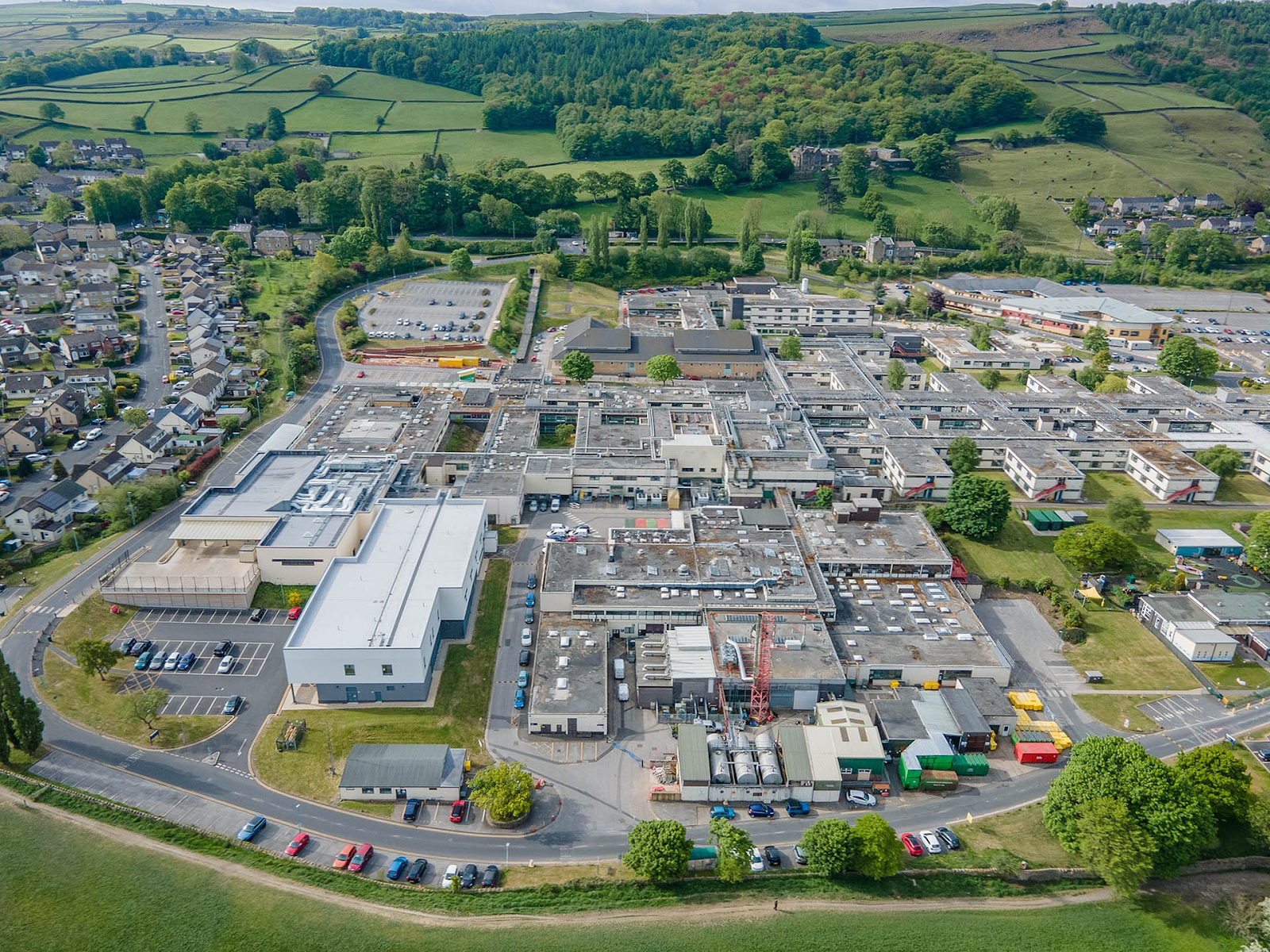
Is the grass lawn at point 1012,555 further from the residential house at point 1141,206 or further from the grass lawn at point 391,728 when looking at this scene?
the residential house at point 1141,206

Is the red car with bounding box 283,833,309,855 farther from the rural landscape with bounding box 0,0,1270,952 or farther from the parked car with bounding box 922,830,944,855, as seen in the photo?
the parked car with bounding box 922,830,944,855

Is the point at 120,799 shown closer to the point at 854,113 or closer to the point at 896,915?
the point at 896,915

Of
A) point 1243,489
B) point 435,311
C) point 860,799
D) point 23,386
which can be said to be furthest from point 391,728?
point 1243,489

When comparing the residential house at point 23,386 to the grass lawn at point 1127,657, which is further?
the residential house at point 23,386

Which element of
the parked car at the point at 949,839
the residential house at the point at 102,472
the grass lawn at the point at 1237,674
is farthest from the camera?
the residential house at the point at 102,472

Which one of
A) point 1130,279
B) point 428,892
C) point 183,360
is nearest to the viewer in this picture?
point 428,892

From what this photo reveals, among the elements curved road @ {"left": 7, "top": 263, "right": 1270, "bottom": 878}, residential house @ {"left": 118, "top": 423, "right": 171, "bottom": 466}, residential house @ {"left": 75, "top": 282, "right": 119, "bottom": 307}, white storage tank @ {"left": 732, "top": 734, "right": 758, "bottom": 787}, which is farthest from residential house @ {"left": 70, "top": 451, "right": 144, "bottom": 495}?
white storage tank @ {"left": 732, "top": 734, "right": 758, "bottom": 787}

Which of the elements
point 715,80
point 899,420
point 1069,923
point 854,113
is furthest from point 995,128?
point 1069,923

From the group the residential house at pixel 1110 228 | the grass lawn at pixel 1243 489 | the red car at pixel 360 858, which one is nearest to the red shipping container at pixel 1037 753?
the red car at pixel 360 858
